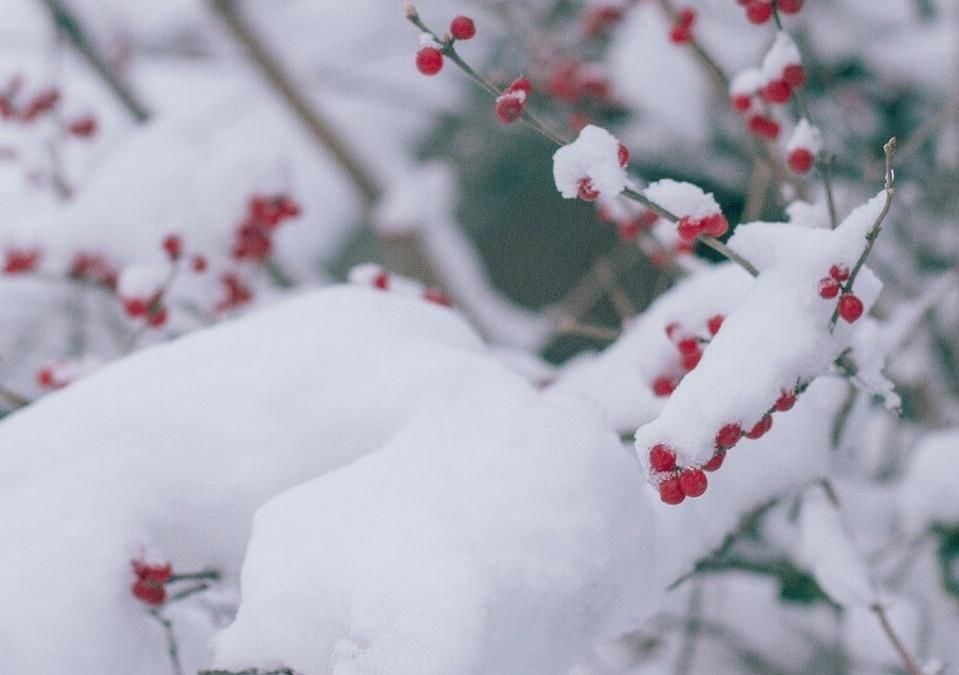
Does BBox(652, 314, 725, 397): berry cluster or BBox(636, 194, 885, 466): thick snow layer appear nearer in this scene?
BBox(636, 194, 885, 466): thick snow layer

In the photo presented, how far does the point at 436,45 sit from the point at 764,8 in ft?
1.77

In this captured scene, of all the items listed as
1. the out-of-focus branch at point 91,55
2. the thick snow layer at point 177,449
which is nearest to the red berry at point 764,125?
the thick snow layer at point 177,449

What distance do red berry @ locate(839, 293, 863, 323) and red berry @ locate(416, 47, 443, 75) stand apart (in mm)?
612

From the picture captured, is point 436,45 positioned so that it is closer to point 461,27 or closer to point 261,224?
point 461,27

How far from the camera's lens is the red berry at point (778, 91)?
1.36m

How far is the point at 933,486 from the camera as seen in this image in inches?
82.1

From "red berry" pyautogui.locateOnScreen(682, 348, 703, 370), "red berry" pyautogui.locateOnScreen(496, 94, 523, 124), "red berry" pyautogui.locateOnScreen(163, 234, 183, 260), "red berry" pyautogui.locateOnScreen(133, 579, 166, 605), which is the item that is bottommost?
"red berry" pyautogui.locateOnScreen(133, 579, 166, 605)

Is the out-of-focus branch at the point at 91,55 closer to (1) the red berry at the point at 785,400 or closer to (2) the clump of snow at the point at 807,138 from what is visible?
(2) the clump of snow at the point at 807,138

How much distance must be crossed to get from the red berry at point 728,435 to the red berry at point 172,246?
4.07 ft

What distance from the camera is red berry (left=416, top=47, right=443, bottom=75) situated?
119 centimetres

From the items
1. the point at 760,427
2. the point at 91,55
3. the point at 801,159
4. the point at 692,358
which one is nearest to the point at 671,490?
the point at 760,427

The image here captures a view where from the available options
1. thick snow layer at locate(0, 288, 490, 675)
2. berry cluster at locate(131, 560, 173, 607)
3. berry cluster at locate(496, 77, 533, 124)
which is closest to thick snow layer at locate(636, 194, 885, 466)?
berry cluster at locate(496, 77, 533, 124)

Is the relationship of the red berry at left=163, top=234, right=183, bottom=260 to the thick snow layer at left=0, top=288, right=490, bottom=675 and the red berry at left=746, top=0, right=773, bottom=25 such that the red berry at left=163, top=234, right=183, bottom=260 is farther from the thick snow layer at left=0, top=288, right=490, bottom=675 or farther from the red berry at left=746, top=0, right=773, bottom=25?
the red berry at left=746, top=0, right=773, bottom=25

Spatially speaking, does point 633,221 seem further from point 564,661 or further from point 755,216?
point 564,661
